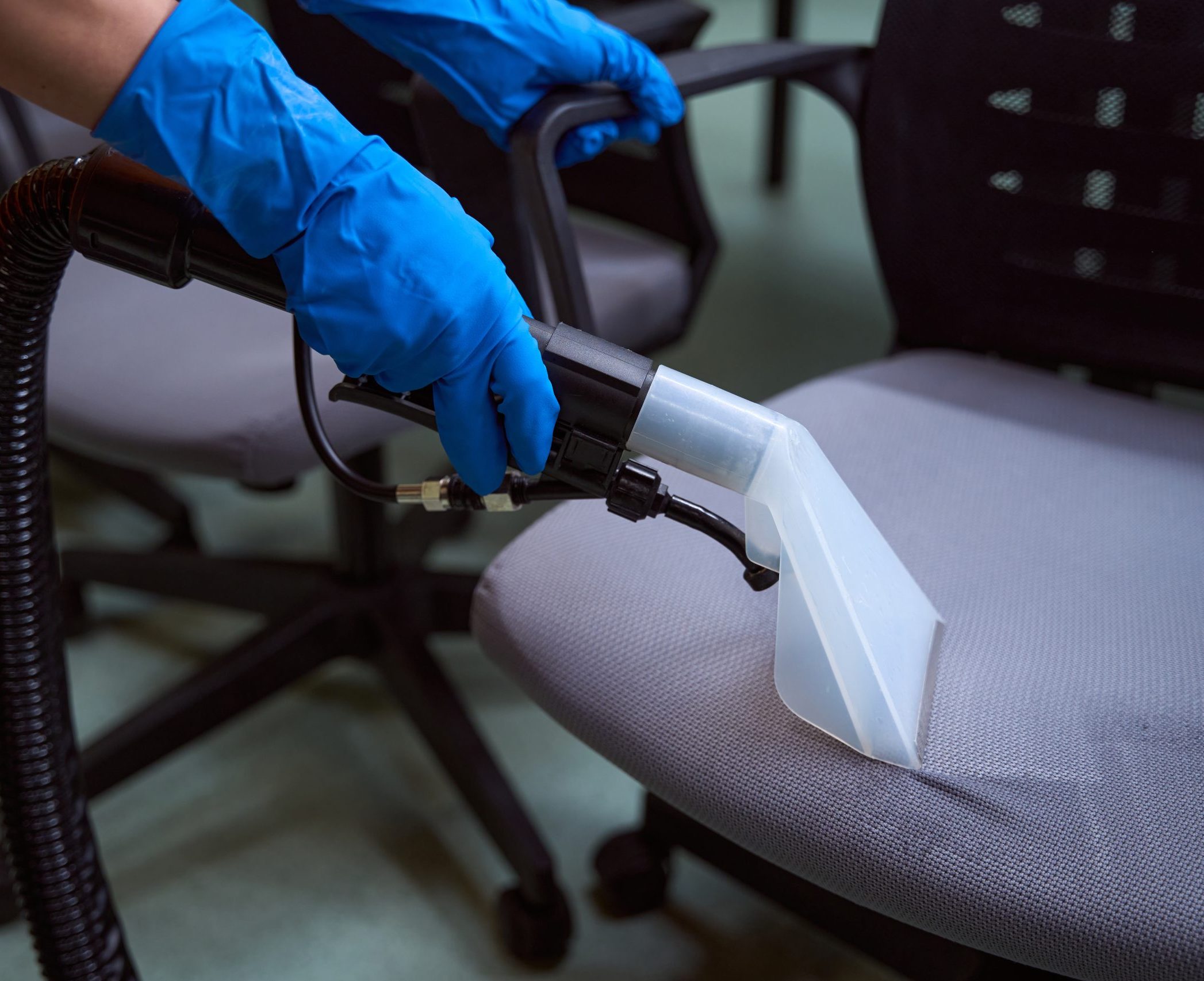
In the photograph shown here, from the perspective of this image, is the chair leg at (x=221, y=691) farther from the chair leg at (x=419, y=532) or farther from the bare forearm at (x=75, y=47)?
the bare forearm at (x=75, y=47)

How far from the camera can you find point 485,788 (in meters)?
1.04

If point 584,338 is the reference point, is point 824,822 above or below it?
below

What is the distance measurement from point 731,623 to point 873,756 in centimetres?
12

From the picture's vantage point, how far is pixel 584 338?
58 centimetres

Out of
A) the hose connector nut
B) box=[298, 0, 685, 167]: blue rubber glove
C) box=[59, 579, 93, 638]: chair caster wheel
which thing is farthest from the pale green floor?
box=[298, 0, 685, 167]: blue rubber glove

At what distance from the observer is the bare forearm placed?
514 millimetres

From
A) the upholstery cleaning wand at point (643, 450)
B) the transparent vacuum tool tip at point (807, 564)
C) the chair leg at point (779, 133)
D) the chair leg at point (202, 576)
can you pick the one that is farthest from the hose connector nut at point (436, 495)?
the chair leg at point (779, 133)

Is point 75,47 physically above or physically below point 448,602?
above

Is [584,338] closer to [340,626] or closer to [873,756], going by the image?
[873,756]

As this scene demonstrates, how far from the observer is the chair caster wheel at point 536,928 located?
3.18ft

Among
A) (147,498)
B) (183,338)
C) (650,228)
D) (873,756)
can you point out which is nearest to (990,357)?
(650,228)

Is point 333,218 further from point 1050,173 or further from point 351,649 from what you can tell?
point 351,649

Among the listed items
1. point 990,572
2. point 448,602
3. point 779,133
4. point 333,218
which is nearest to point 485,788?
point 448,602

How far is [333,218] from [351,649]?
752 mm
